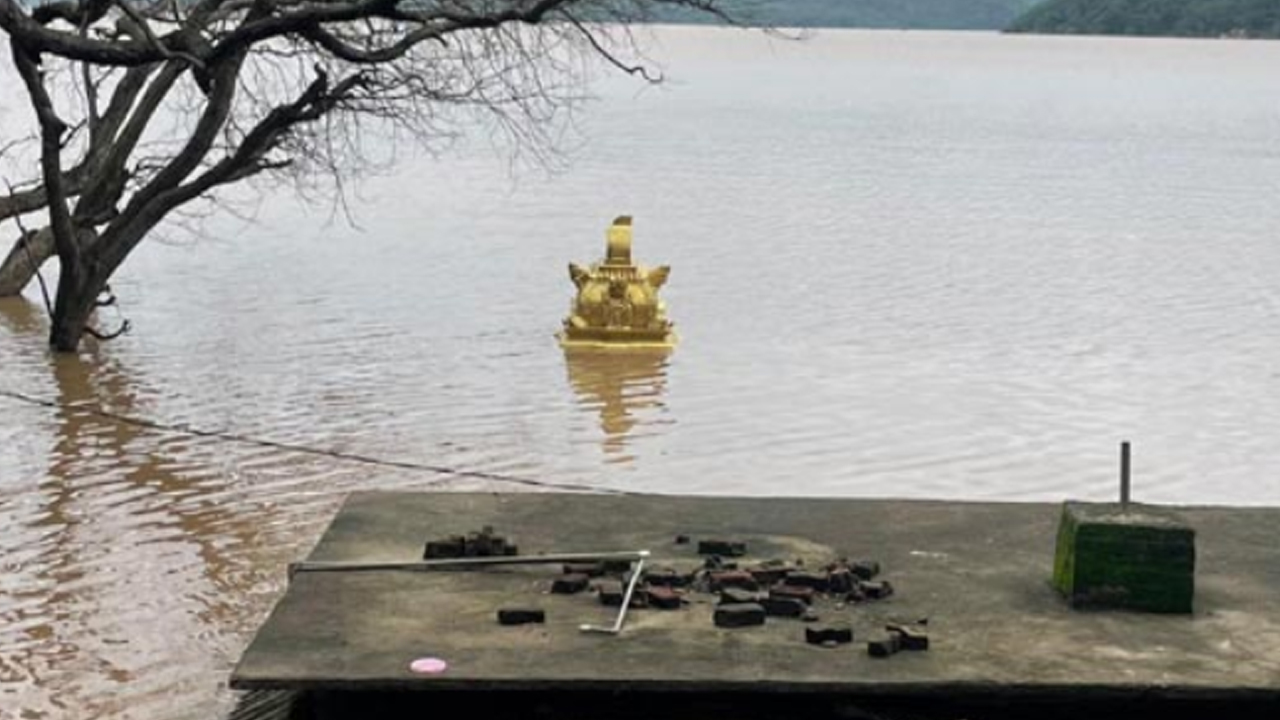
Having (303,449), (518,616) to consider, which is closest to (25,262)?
(303,449)

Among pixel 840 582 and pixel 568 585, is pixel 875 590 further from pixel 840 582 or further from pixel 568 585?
pixel 568 585

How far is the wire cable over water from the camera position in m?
11.9

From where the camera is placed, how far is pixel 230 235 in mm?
26297

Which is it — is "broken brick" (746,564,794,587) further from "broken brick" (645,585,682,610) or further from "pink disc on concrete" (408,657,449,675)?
"pink disc on concrete" (408,657,449,675)

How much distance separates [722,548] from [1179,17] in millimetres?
132297

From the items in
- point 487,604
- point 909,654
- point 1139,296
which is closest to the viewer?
point 909,654

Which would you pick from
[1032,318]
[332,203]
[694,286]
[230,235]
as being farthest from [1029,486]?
[332,203]

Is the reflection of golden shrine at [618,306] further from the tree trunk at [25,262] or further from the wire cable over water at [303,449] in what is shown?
the tree trunk at [25,262]

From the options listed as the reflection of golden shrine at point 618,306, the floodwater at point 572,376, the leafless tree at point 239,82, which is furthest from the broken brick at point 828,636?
the reflection of golden shrine at point 618,306

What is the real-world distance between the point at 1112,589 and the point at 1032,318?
12.3 meters

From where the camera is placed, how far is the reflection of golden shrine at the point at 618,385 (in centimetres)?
1391

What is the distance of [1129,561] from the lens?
6.98 metres

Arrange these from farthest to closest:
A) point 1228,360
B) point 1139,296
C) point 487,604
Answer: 1. point 1139,296
2. point 1228,360
3. point 487,604

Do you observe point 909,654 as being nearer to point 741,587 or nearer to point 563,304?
point 741,587
